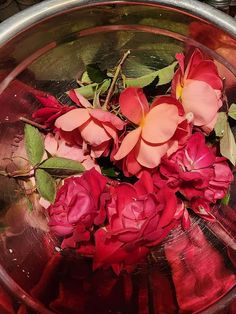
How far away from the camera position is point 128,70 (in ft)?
1.89

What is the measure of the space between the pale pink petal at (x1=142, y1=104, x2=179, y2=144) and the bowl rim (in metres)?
0.11

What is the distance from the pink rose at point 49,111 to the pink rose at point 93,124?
0.05 ft

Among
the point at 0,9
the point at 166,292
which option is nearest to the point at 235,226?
the point at 166,292

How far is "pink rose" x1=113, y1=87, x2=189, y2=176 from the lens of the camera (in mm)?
473

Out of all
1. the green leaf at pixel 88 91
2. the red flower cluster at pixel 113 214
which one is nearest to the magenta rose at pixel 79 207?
the red flower cluster at pixel 113 214

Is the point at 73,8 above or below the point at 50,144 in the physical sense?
above

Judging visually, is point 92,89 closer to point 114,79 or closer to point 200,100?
point 114,79

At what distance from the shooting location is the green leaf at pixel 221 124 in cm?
53

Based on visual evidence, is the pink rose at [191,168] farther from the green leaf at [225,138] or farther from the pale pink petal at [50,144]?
the pale pink petal at [50,144]

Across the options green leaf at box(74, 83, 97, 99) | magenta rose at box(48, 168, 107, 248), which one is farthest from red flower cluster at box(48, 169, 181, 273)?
green leaf at box(74, 83, 97, 99)

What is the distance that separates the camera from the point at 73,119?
1.59ft

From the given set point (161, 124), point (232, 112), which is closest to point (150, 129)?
point (161, 124)

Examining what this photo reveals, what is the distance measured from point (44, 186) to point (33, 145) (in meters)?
0.05

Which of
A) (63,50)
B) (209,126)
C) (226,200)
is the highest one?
(63,50)
